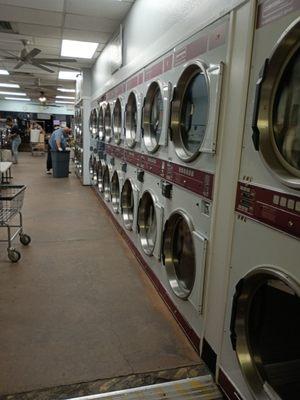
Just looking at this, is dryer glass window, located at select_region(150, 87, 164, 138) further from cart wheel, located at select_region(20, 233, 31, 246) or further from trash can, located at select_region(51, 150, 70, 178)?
Answer: trash can, located at select_region(51, 150, 70, 178)

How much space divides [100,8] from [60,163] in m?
5.89

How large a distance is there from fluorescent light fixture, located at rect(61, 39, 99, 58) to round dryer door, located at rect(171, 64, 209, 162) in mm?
4683

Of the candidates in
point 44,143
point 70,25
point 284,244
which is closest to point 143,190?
point 284,244

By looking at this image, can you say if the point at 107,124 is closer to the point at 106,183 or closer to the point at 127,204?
the point at 106,183

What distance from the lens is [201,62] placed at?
227 cm

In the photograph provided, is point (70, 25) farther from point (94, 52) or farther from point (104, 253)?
point (104, 253)

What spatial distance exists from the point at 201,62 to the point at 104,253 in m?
2.69

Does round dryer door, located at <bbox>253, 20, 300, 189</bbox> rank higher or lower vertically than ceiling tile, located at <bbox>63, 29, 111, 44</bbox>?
lower

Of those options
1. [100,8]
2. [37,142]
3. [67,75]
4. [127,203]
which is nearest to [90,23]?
[100,8]

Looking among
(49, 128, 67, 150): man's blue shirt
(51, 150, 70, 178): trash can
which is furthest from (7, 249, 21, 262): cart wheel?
(51, 150, 70, 178): trash can

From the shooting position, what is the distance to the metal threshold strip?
6.46 ft

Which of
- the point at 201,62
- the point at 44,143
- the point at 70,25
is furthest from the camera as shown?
the point at 44,143

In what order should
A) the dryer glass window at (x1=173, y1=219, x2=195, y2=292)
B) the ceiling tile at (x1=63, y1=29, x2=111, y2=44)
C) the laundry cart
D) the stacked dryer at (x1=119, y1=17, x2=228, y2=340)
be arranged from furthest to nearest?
the laundry cart → the ceiling tile at (x1=63, y1=29, x2=111, y2=44) → the dryer glass window at (x1=173, y1=219, x2=195, y2=292) → the stacked dryer at (x1=119, y1=17, x2=228, y2=340)

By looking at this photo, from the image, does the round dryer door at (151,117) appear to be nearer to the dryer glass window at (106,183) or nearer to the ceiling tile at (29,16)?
the dryer glass window at (106,183)
